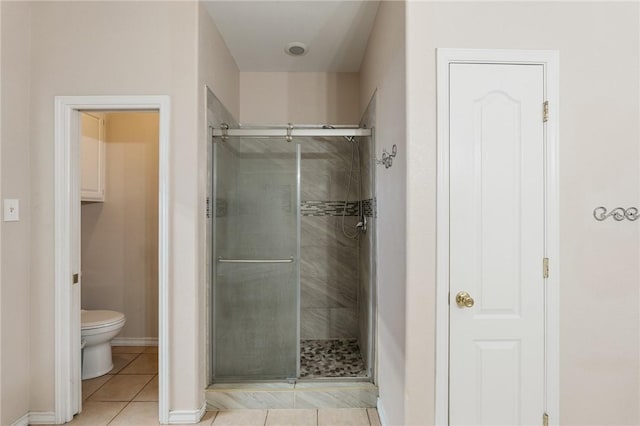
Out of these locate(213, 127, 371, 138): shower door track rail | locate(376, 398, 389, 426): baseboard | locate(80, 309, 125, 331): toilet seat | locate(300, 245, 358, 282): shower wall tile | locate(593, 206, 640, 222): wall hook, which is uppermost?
locate(213, 127, 371, 138): shower door track rail

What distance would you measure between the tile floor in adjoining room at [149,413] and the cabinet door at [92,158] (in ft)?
5.49

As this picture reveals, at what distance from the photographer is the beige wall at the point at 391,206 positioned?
6.38 ft

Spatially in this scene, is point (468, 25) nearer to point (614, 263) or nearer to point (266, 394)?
point (614, 263)

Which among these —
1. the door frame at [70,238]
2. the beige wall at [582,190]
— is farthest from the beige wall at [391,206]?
the door frame at [70,238]

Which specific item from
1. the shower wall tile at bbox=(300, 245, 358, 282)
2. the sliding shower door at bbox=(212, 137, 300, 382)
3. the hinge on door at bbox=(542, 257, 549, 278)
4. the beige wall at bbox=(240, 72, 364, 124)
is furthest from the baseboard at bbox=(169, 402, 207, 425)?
the beige wall at bbox=(240, 72, 364, 124)

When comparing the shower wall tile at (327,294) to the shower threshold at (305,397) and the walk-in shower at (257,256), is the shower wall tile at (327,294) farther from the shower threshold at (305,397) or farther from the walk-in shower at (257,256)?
the shower threshold at (305,397)

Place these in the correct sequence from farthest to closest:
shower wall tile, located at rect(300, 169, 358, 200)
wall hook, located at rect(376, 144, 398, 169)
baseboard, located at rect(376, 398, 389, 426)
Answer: shower wall tile, located at rect(300, 169, 358, 200) → baseboard, located at rect(376, 398, 389, 426) → wall hook, located at rect(376, 144, 398, 169)

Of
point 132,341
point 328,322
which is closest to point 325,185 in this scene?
point 328,322

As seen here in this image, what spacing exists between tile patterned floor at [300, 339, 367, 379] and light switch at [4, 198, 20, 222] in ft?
6.98

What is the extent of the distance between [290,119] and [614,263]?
9.28ft

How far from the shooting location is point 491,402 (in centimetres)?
186

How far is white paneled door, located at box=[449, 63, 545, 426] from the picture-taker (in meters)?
1.86

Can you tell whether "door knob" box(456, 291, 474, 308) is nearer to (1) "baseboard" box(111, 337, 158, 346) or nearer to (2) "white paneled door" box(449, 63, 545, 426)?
(2) "white paneled door" box(449, 63, 545, 426)

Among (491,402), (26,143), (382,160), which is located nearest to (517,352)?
(491,402)
